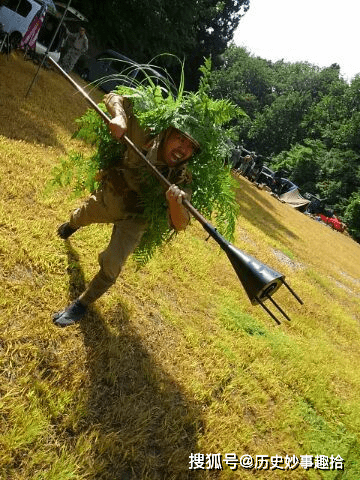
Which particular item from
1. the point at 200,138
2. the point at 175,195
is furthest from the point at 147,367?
the point at 200,138

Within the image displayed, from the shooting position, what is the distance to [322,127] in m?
47.8

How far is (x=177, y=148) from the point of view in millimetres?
2936

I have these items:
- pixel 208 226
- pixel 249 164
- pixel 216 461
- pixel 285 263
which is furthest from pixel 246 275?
pixel 249 164

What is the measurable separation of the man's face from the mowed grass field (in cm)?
135

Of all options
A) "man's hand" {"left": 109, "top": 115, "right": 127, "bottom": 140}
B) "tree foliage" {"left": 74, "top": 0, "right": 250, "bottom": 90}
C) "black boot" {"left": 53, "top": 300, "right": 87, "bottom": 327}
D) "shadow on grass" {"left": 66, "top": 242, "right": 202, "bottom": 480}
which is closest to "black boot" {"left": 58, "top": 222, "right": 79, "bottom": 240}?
"shadow on grass" {"left": 66, "top": 242, "right": 202, "bottom": 480}

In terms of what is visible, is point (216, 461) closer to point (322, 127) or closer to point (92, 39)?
point (92, 39)

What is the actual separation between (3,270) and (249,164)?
21031 mm

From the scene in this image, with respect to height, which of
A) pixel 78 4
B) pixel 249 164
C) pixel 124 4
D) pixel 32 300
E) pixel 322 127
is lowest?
pixel 32 300

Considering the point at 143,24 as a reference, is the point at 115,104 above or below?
below

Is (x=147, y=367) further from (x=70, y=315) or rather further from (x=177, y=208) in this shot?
(x=177, y=208)

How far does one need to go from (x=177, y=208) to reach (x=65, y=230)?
2035 mm

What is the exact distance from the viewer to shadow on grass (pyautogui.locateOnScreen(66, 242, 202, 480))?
8.39ft

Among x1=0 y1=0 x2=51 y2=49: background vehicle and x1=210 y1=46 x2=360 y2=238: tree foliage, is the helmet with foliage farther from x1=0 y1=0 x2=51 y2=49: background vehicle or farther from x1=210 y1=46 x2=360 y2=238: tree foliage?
x1=210 y1=46 x2=360 y2=238: tree foliage

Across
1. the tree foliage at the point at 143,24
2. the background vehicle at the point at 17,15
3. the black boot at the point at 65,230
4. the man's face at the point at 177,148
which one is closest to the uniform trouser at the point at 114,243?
the man's face at the point at 177,148
